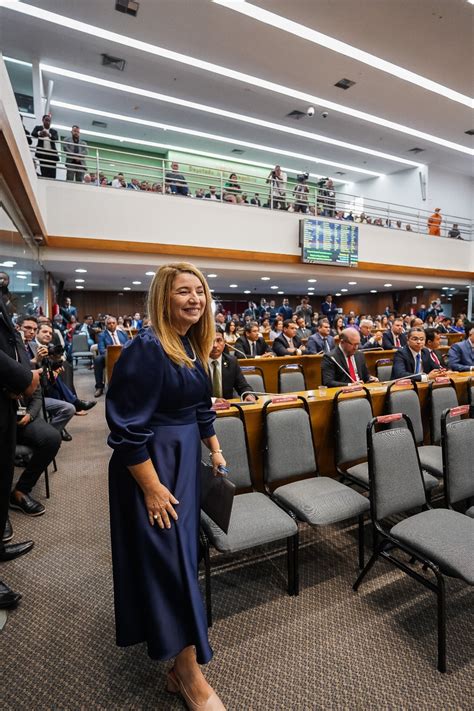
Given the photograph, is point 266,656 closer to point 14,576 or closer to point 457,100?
point 14,576

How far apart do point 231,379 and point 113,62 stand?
8665 mm

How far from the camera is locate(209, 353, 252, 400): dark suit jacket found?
3592 millimetres

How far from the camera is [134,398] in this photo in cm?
117

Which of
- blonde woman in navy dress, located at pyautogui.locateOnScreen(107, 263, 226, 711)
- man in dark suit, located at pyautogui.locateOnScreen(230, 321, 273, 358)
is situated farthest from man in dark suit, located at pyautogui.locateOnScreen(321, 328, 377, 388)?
blonde woman in navy dress, located at pyautogui.locateOnScreen(107, 263, 226, 711)

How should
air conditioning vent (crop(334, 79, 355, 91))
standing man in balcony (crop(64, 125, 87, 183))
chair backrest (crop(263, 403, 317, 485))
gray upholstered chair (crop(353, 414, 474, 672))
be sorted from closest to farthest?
gray upholstered chair (crop(353, 414, 474, 672))
chair backrest (crop(263, 403, 317, 485))
standing man in balcony (crop(64, 125, 87, 183))
air conditioning vent (crop(334, 79, 355, 91))

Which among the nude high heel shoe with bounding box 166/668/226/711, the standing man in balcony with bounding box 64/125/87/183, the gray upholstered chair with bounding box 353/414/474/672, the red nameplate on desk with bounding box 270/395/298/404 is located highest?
the standing man in balcony with bounding box 64/125/87/183

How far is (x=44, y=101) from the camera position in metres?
9.39

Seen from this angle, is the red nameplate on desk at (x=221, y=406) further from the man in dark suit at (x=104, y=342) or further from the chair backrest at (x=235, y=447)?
the man in dark suit at (x=104, y=342)

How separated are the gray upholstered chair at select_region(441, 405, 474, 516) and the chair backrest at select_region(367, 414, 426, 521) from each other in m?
0.16

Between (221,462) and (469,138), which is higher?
(469,138)

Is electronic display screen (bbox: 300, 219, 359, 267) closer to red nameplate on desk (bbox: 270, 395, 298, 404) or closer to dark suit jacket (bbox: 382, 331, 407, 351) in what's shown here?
dark suit jacket (bbox: 382, 331, 407, 351)

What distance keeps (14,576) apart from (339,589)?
5.80ft

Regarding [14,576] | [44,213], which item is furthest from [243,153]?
[14,576]

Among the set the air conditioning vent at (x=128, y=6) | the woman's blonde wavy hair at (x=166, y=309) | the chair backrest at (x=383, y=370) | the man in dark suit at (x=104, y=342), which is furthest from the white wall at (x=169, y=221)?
the woman's blonde wavy hair at (x=166, y=309)
